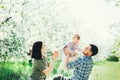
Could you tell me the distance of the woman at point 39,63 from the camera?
373 centimetres

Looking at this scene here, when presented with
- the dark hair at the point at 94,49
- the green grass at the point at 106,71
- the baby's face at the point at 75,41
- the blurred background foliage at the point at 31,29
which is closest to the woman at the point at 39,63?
the blurred background foliage at the point at 31,29

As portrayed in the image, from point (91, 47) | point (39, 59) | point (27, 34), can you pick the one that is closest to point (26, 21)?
point (27, 34)

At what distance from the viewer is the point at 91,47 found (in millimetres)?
3834

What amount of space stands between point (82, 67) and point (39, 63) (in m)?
0.42

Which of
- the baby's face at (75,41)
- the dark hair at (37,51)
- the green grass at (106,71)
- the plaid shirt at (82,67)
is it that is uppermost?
the baby's face at (75,41)

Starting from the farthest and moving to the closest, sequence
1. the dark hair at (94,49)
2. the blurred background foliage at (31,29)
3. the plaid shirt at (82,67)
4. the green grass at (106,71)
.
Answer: the green grass at (106,71) → the blurred background foliage at (31,29) → the dark hair at (94,49) → the plaid shirt at (82,67)

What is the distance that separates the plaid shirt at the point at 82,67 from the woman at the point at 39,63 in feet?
0.89

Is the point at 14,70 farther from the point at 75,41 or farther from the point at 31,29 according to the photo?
the point at 75,41

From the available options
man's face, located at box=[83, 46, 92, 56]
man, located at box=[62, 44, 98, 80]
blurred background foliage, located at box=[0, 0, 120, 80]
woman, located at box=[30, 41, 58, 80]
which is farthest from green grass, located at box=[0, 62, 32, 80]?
man's face, located at box=[83, 46, 92, 56]

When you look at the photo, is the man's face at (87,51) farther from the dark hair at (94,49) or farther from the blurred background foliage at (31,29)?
the blurred background foliage at (31,29)

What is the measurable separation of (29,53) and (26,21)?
34cm

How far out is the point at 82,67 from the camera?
3.70 meters

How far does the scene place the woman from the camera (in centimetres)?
373

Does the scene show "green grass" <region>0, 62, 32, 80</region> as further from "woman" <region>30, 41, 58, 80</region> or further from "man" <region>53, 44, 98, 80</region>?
"man" <region>53, 44, 98, 80</region>
